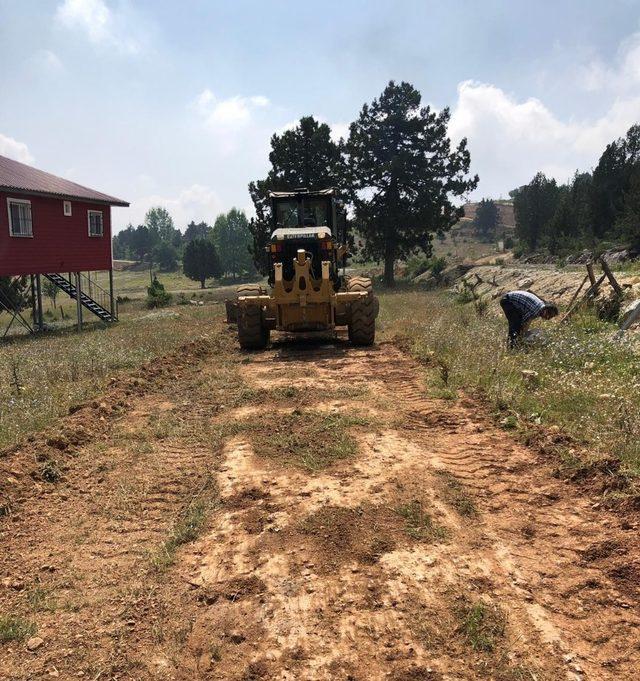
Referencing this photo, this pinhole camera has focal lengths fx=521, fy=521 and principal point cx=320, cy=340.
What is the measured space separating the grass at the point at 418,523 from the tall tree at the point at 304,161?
29910 millimetres

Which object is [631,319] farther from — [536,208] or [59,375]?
[536,208]

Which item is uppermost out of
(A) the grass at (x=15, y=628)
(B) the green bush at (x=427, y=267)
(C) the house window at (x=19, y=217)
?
(C) the house window at (x=19, y=217)

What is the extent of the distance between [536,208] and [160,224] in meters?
119

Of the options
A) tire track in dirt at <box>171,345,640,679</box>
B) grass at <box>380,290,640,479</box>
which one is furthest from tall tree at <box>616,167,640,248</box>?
tire track in dirt at <box>171,345,640,679</box>

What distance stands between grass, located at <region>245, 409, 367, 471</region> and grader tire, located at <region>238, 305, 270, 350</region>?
460 cm

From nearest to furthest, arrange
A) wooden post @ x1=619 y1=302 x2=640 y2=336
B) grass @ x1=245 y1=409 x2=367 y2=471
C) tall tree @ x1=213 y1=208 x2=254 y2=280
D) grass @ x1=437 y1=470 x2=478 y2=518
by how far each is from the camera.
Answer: grass @ x1=437 y1=470 x2=478 y2=518
grass @ x1=245 y1=409 x2=367 y2=471
wooden post @ x1=619 y1=302 x2=640 y2=336
tall tree @ x1=213 y1=208 x2=254 y2=280

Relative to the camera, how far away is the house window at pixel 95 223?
2114 cm

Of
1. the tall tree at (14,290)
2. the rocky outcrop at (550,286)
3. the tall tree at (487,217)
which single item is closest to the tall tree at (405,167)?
the rocky outcrop at (550,286)

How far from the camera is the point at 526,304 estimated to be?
934cm

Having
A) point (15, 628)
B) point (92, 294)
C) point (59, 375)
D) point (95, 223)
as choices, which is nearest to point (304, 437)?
point (15, 628)

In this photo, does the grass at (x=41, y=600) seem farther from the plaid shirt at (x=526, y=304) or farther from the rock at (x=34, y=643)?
the plaid shirt at (x=526, y=304)

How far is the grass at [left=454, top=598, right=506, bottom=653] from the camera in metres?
2.72

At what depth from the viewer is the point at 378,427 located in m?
5.89

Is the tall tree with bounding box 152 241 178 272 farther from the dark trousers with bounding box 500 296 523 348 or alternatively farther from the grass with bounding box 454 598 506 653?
the grass with bounding box 454 598 506 653
